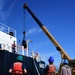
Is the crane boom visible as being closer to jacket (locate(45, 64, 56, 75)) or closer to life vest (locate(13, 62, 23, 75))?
jacket (locate(45, 64, 56, 75))

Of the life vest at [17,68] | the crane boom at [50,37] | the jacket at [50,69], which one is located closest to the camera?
the life vest at [17,68]

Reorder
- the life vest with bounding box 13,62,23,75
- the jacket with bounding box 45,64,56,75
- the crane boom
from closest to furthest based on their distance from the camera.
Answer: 1. the life vest with bounding box 13,62,23,75
2. the jacket with bounding box 45,64,56,75
3. the crane boom

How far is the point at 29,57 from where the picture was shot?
69.5ft

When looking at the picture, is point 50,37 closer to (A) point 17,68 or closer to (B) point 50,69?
(B) point 50,69

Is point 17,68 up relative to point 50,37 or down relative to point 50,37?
down

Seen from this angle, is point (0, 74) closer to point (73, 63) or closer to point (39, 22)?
point (73, 63)

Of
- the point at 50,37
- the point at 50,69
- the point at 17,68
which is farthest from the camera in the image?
the point at 50,37

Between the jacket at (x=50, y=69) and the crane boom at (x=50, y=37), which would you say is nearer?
the jacket at (x=50, y=69)

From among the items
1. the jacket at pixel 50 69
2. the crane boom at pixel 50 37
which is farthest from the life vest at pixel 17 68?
the crane boom at pixel 50 37

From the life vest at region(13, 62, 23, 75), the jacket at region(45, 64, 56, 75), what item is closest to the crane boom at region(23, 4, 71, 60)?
the jacket at region(45, 64, 56, 75)

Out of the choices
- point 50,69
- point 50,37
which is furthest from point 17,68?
point 50,37

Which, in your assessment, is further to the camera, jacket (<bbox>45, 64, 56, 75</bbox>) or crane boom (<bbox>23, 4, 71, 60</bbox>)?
crane boom (<bbox>23, 4, 71, 60</bbox>)

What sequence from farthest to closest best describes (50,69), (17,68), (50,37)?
(50,37) → (50,69) → (17,68)

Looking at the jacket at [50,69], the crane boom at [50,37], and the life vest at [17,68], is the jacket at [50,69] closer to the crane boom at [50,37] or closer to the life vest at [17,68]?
the life vest at [17,68]
